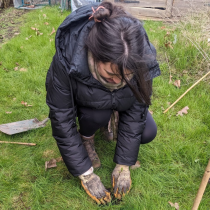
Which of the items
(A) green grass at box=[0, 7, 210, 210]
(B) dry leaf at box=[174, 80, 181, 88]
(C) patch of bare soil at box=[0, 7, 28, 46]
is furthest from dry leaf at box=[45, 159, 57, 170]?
(C) patch of bare soil at box=[0, 7, 28, 46]

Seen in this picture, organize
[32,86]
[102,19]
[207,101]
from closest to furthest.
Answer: [102,19], [207,101], [32,86]

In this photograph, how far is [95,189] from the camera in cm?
171

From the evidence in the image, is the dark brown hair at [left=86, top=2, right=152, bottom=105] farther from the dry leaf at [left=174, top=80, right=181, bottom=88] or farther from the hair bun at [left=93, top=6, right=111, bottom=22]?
the dry leaf at [left=174, top=80, right=181, bottom=88]

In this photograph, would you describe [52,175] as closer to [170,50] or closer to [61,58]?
[61,58]

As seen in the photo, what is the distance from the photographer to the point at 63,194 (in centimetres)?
180

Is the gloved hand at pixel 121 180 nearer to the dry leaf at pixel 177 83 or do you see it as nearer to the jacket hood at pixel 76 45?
the jacket hood at pixel 76 45

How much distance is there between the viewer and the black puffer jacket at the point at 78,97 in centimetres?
140

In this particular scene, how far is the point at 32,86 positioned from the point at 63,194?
5.01 feet

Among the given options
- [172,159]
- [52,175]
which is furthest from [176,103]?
[52,175]

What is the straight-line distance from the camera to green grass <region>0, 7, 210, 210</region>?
177cm

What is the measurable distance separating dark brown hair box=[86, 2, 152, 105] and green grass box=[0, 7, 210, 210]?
98 cm

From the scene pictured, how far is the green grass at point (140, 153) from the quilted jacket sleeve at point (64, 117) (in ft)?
0.92

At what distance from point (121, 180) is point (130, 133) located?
35cm

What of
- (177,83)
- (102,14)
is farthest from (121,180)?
(177,83)
